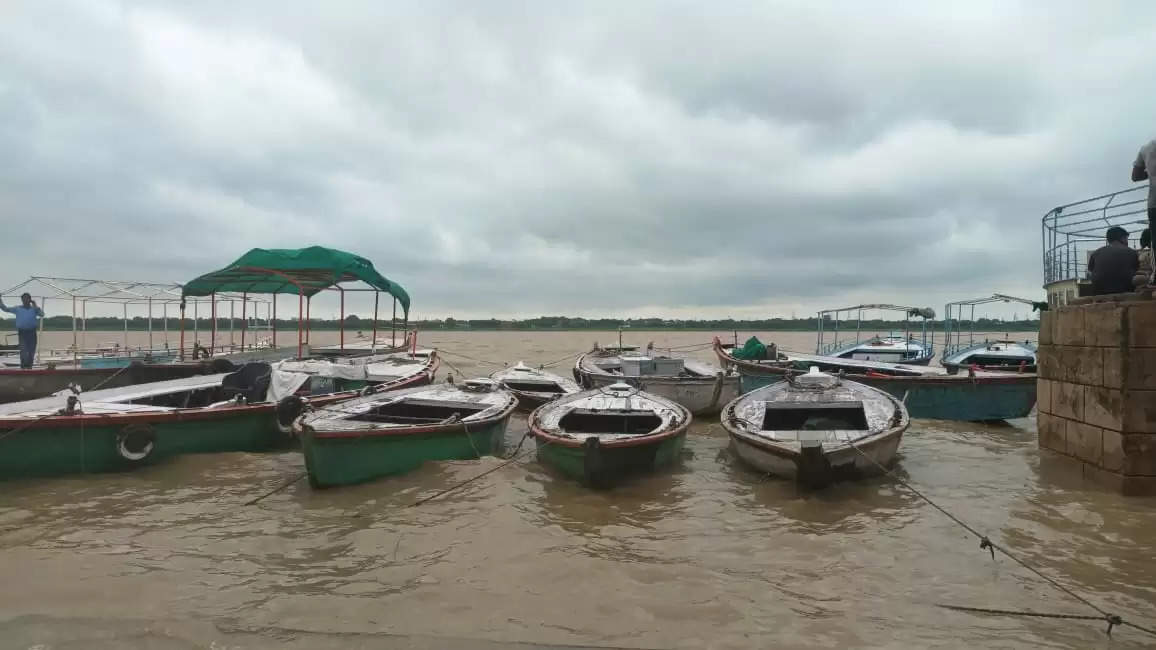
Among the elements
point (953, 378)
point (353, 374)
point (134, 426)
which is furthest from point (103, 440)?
point (953, 378)

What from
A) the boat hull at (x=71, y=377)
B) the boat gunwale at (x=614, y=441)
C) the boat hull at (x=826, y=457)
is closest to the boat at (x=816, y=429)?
the boat hull at (x=826, y=457)

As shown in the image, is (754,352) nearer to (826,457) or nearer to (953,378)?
(953,378)

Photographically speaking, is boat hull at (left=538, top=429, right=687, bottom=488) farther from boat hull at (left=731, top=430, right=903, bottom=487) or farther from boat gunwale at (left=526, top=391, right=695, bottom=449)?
boat hull at (left=731, top=430, right=903, bottom=487)

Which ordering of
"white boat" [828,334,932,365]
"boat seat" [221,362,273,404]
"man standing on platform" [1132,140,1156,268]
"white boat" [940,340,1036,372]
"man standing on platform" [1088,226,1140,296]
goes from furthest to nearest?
"white boat" [828,334,932,365]
"white boat" [940,340,1036,372]
"boat seat" [221,362,273,404]
"man standing on platform" [1088,226,1140,296]
"man standing on platform" [1132,140,1156,268]

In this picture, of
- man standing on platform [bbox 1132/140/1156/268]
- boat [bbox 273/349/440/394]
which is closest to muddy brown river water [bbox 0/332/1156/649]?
man standing on platform [bbox 1132/140/1156/268]

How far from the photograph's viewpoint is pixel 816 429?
A: 34.2 ft

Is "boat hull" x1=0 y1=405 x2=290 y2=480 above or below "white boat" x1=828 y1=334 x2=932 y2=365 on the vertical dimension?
below

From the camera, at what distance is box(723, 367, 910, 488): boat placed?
29.1 ft

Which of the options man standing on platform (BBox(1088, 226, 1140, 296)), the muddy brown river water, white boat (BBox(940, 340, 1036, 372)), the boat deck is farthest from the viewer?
white boat (BBox(940, 340, 1036, 372))

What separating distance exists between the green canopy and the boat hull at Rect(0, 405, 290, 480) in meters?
5.56

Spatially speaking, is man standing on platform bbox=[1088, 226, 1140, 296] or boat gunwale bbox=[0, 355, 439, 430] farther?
boat gunwale bbox=[0, 355, 439, 430]

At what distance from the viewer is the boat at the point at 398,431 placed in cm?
912

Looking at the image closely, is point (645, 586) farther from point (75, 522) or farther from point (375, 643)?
point (75, 522)

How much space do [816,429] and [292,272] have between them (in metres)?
12.9
